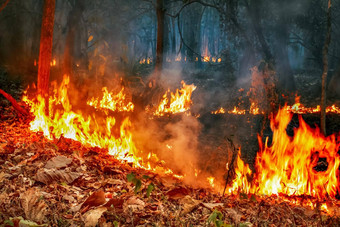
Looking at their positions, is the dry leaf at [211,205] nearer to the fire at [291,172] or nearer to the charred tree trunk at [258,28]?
the fire at [291,172]

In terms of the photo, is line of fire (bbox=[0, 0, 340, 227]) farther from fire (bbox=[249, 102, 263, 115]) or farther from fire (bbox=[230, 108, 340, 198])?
fire (bbox=[249, 102, 263, 115])

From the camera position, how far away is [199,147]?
9719 millimetres

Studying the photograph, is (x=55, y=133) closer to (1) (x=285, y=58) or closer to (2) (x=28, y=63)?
(2) (x=28, y=63)

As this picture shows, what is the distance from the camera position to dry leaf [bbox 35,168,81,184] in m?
3.96

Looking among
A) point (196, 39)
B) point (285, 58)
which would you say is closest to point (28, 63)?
point (285, 58)

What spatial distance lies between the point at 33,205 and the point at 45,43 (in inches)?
243

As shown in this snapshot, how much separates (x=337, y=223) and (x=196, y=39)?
29.3 meters

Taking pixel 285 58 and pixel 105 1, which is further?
pixel 105 1

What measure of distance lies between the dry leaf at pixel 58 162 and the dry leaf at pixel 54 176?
0.25 meters

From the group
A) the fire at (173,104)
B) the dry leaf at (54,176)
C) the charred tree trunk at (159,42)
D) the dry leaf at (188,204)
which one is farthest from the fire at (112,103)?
the dry leaf at (188,204)

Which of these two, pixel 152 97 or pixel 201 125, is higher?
pixel 152 97

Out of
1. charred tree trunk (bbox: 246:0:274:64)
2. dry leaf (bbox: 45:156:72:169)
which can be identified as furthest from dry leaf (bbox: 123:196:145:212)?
charred tree trunk (bbox: 246:0:274:64)

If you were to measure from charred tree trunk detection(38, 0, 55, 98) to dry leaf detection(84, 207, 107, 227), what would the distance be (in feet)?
20.5

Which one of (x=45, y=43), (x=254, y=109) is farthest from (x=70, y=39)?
(x=254, y=109)
